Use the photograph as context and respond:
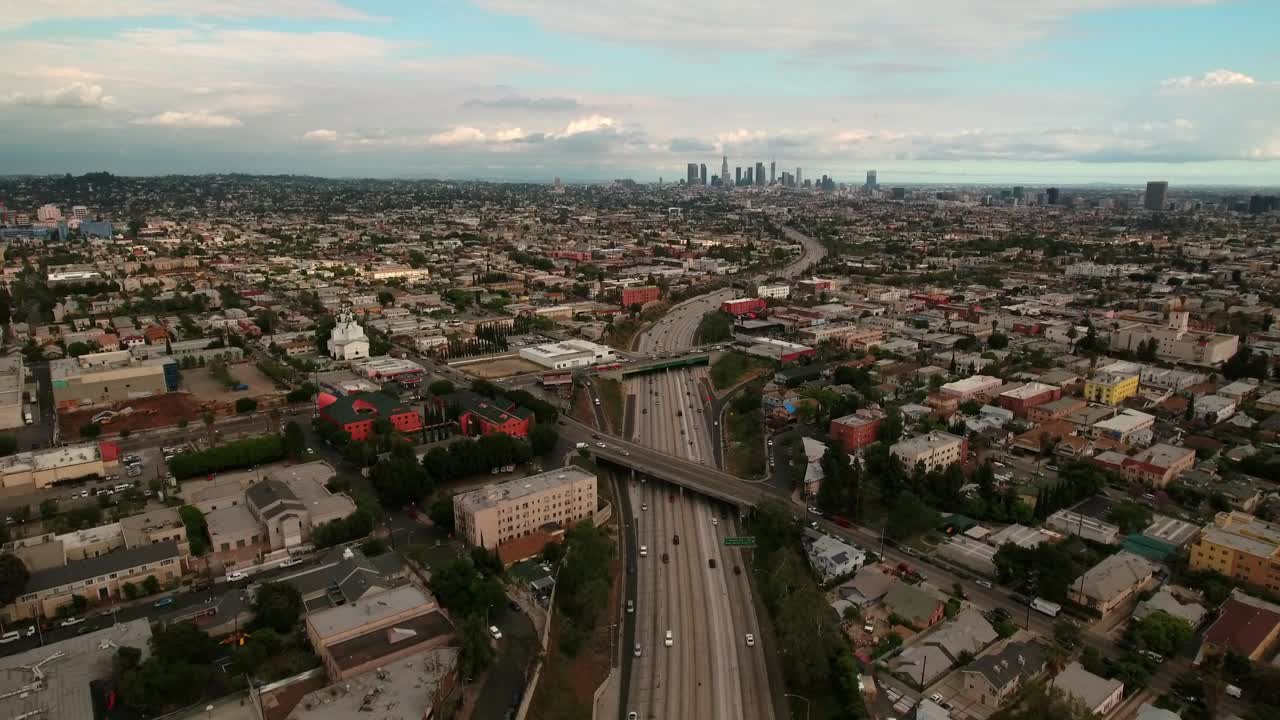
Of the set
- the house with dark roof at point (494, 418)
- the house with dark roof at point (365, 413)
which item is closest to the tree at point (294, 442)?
the house with dark roof at point (365, 413)

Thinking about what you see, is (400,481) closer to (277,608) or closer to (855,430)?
(277,608)

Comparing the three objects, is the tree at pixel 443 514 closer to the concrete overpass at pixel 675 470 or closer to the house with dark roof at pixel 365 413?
the concrete overpass at pixel 675 470

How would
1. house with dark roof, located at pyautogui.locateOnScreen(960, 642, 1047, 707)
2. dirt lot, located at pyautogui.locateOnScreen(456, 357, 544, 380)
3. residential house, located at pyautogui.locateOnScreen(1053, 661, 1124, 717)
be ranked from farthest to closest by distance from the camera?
dirt lot, located at pyautogui.locateOnScreen(456, 357, 544, 380) < house with dark roof, located at pyautogui.locateOnScreen(960, 642, 1047, 707) < residential house, located at pyautogui.locateOnScreen(1053, 661, 1124, 717)

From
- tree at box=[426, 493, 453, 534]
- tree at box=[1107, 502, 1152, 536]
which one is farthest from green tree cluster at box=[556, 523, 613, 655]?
tree at box=[1107, 502, 1152, 536]

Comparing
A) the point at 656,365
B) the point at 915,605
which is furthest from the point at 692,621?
the point at 656,365

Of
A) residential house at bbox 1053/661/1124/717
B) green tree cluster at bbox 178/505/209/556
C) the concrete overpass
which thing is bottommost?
residential house at bbox 1053/661/1124/717

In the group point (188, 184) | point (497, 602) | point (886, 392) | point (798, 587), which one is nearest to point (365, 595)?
point (497, 602)

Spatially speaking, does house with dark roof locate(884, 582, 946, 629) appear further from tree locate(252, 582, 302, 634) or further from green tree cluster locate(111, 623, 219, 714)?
green tree cluster locate(111, 623, 219, 714)

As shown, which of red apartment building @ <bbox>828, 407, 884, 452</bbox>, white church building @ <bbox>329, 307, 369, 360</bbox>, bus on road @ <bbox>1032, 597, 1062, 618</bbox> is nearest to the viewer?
bus on road @ <bbox>1032, 597, 1062, 618</bbox>
